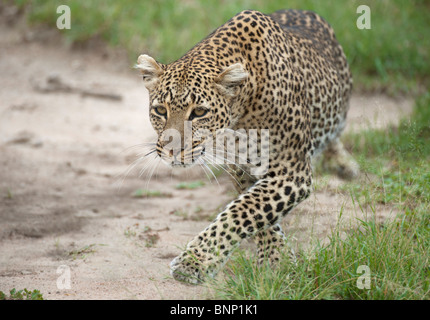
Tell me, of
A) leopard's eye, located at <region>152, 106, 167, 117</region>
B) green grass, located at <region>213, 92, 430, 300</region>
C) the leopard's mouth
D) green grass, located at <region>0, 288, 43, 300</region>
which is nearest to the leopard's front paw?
green grass, located at <region>213, 92, 430, 300</region>

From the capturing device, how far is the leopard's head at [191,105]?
511 cm

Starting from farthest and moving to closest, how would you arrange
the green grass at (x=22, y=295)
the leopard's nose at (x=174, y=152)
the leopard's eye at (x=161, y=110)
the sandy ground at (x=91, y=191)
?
1. the sandy ground at (x=91, y=191)
2. the leopard's eye at (x=161, y=110)
3. the leopard's nose at (x=174, y=152)
4. the green grass at (x=22, y=295)

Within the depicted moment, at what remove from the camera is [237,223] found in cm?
530

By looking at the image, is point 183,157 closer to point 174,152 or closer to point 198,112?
point 174,152

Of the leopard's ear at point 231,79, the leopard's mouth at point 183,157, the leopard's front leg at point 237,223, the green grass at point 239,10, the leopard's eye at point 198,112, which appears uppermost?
the green grass at point 239,10

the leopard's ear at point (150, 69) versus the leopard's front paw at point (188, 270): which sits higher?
the leopard's ear at point (150, 69)

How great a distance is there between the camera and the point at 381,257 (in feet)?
16.0

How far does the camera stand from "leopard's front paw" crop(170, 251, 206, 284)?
5121 mm

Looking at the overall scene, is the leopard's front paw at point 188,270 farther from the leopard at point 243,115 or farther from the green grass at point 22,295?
the green grass at point 22,295

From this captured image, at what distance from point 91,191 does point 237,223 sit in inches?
146

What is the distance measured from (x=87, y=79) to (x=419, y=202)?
317 inches

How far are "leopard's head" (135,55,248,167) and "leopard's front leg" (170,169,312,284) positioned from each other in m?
0.61

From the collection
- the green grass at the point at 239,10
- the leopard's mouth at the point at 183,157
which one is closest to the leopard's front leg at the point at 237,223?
the leopard's mouth at the point at 183,157

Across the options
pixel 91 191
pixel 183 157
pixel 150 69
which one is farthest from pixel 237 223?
pixel 91 191
